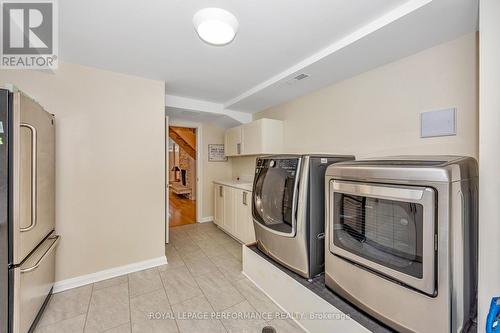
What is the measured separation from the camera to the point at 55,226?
2.04 metres

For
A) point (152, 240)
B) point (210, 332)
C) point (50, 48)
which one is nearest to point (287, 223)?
point (210, 332)

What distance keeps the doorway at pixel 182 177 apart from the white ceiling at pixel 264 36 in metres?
2.34

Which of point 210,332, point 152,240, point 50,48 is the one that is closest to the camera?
point 210,332

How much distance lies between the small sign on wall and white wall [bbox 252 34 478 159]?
7.45 ft

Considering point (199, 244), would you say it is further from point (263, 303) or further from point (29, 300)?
point (29, 300)

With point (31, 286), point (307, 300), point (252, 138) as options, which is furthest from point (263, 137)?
point (31, 286)

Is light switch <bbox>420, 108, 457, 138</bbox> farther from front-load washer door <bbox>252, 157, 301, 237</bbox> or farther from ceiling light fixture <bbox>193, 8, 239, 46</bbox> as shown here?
ceiling light fixture <bbox>193, 8, 239, 46</bbox>

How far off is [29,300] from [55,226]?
0.76 m

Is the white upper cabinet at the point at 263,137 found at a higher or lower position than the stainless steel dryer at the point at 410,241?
higher

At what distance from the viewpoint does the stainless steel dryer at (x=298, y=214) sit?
1704mm

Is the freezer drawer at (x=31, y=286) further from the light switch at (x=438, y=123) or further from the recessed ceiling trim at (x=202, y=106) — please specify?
the light switch at (x=438, y=123)

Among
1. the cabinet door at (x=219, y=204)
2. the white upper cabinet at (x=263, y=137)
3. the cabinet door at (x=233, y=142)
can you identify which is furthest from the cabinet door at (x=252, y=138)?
the cabinet door at (x=219, y=204)

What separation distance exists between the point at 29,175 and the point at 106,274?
1.40 metres

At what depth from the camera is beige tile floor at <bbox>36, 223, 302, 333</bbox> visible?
1620mm
